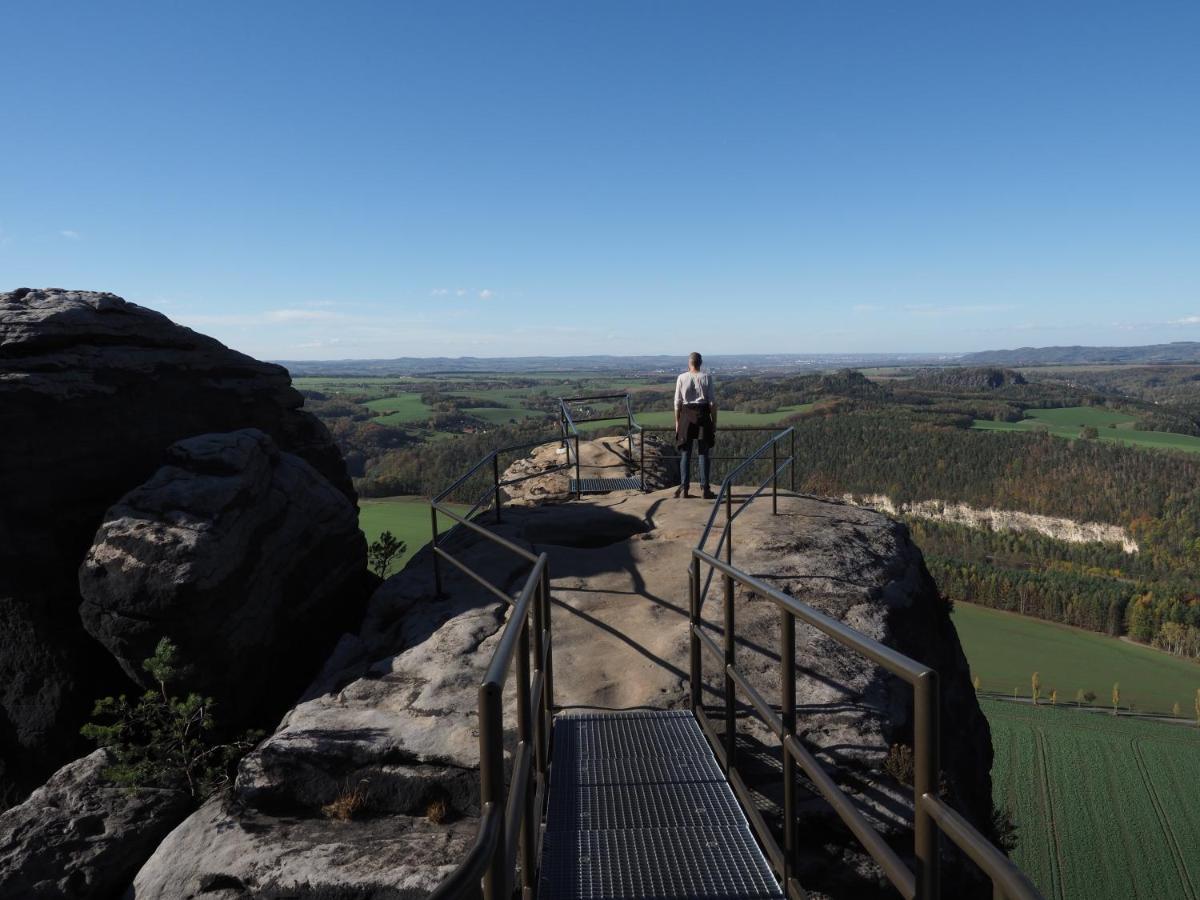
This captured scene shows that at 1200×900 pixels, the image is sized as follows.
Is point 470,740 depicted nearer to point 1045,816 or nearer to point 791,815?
point 791,815

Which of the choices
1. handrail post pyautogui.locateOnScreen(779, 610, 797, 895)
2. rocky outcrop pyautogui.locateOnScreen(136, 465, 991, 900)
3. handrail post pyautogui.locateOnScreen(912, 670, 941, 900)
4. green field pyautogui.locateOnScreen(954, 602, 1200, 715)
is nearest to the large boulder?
rocky outcrop pyautogui.locateOnScreen(136, 465, 991, 900)

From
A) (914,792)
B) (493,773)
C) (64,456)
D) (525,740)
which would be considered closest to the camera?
(493,773)

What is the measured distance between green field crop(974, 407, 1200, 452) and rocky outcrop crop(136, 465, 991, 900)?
441 feet

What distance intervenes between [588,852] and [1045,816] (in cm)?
4447

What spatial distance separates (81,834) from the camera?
5887 millimetres

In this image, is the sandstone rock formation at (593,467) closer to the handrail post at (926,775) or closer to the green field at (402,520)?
the handrail post at (926,775)

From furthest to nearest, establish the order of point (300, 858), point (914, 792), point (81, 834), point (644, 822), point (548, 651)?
point (81, 834) < point (300, 858) < point (548, 651) < point (644, 822) < point (914, 792)

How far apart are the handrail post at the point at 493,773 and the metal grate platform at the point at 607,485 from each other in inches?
479

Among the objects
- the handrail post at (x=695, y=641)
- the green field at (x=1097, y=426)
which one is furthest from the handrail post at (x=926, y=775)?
the green field at (x=1097, y=426)

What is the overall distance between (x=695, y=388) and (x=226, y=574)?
6779 millimetres

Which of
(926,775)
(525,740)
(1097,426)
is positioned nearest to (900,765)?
(525,740)

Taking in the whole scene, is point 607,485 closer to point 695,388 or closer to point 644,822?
point 695,388

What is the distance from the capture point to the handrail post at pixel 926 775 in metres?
1.98

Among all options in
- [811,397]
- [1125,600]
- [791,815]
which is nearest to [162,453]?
[791,815]
